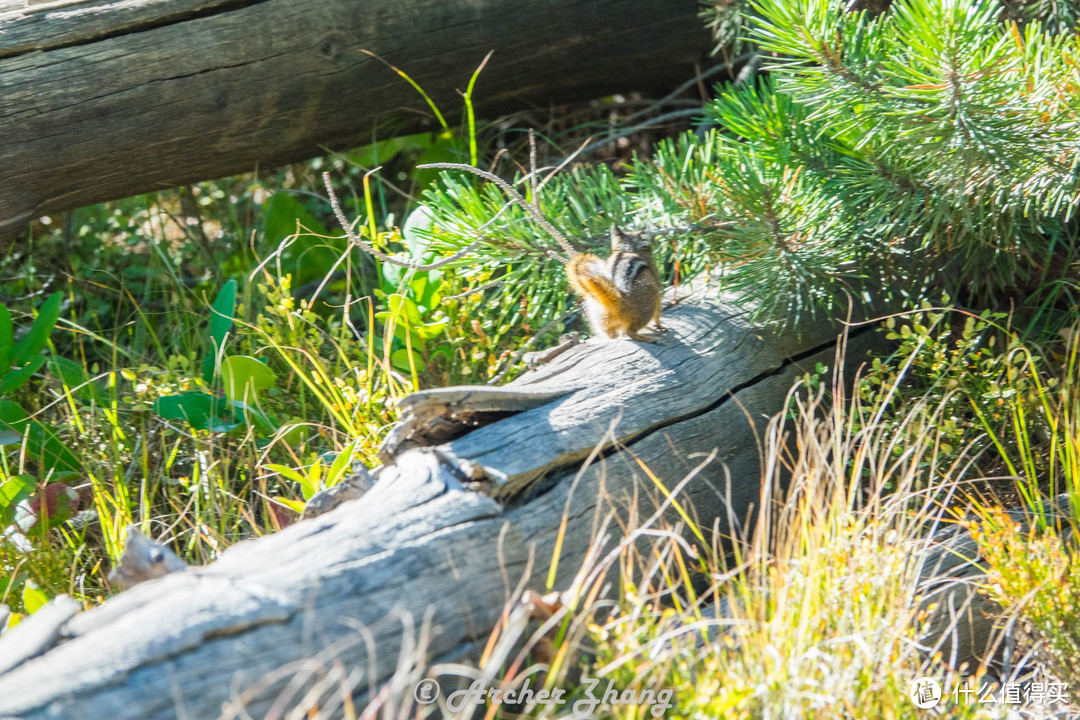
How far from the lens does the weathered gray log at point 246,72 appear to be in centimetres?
329

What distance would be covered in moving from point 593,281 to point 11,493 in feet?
5.97

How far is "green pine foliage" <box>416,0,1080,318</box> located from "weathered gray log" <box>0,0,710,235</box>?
891mm

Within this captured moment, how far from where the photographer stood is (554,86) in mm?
4379

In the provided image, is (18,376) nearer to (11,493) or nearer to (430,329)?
(11,493)

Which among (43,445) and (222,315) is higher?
(222,315)

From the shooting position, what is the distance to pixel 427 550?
6.22 feet

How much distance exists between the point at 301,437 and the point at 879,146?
206 cm

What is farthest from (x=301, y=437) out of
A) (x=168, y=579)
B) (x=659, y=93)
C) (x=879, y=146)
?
(x=659, y=93)

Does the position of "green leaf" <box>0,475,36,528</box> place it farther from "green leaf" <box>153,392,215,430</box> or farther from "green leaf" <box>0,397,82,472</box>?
"green leaf" <box>153,392,215,430</box>

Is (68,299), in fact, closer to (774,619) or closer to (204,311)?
(204,311)

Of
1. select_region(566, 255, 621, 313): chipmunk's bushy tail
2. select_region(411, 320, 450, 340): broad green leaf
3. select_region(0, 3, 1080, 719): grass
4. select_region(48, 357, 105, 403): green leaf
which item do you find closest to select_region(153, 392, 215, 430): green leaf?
select_region(0, 3, 1080, 719): grass

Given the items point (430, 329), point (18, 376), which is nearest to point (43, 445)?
point (18, 376)

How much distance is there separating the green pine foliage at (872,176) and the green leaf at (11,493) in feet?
4.90

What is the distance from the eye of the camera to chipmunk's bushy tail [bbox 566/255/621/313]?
2.83 metres
